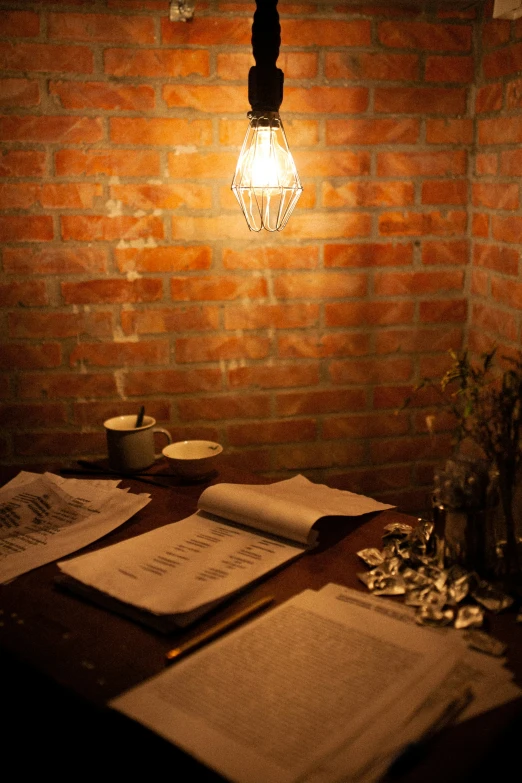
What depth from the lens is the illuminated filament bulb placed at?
1299 mm

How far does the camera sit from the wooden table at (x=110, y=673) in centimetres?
80

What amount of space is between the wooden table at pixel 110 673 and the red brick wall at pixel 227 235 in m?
0.53

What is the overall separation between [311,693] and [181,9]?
141 centimetres

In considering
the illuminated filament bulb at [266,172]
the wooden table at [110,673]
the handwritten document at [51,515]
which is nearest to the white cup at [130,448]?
the handwritten document at [51,515]

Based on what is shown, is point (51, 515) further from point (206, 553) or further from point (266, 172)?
point (266, 172)

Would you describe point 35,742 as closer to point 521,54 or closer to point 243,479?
point 243,479

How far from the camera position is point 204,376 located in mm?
1839

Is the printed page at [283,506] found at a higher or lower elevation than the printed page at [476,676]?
higher

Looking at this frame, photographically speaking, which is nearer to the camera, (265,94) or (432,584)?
(432,584)

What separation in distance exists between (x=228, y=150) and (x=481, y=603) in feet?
3.76

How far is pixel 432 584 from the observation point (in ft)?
3.52

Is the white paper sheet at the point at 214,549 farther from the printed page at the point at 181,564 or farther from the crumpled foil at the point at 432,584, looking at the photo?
the crumpled foil at the point at 432,584

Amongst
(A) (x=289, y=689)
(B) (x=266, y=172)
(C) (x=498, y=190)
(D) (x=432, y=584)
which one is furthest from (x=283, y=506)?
(C) (x=498, y=190)

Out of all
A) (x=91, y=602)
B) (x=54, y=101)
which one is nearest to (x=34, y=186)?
(x=54, y=101)
